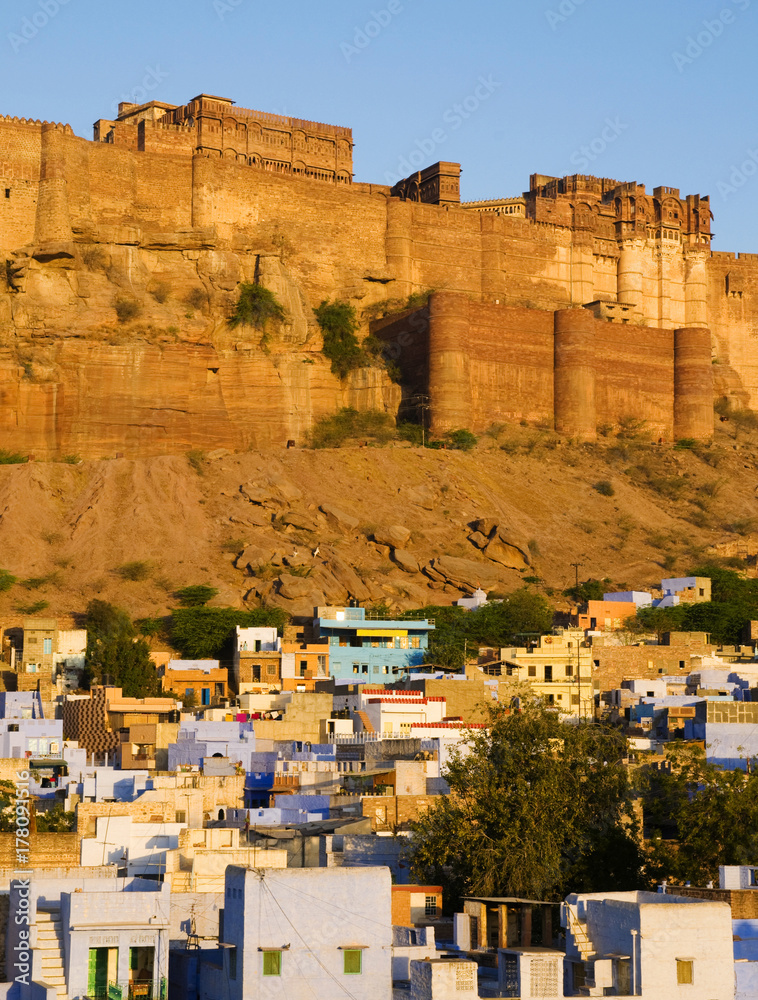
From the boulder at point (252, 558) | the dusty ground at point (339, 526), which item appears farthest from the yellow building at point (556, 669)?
the boulder at point (252, 558)

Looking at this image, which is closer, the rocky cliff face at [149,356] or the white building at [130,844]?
the white building at [130,844]

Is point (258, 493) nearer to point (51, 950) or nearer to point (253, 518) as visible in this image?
point (253, 518)

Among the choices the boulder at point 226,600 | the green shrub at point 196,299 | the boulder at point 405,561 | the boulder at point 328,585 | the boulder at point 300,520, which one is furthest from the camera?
the green shrub at point 196,299

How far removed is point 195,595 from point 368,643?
211 inches

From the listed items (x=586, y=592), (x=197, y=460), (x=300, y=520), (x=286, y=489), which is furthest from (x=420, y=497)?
(x=197, y=460)

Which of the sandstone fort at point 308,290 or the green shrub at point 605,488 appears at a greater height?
the sandstone fort at point 308,290

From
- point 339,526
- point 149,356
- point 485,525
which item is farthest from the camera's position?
point 485,525

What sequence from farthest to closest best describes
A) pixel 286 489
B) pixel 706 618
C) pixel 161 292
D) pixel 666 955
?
pixel 161 292 → pixel 286 489 → pixel 706 618 → pixel 666 955

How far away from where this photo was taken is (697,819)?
20.1 m

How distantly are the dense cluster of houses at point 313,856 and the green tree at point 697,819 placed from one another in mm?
2460

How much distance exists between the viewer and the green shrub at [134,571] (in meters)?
46.0

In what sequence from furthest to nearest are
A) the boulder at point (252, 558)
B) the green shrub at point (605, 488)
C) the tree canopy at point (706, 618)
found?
the green shrub at point (605, 488)
the boulder at point (252, 558)
the tree canopy at point (706, 618)

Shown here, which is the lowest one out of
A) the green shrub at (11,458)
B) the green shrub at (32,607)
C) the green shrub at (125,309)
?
the green shrub at (32,607)

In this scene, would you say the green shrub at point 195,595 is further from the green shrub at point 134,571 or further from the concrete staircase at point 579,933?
the concrete staircase at point 579,933
